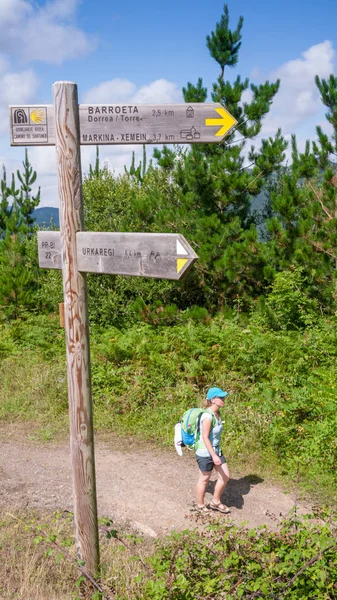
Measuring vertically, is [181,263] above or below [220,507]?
above

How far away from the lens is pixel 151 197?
43.1 ft

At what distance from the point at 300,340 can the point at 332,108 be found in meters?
4.57

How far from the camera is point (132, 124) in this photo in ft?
12.7

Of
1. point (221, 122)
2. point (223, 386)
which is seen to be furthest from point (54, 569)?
point (223, 386)

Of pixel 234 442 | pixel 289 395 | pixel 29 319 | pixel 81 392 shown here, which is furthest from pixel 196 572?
pixel 29 319

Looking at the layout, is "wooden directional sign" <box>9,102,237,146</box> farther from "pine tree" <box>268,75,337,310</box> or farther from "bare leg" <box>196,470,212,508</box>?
"pine tree" <box>268,75,337,310</box>

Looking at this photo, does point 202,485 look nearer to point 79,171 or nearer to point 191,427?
point 191,427

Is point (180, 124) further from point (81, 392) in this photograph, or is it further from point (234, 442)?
point (234, 442)

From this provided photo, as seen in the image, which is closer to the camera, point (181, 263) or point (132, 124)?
point (181, 263)

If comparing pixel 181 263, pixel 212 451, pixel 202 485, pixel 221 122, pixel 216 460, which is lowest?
pixel 202 485

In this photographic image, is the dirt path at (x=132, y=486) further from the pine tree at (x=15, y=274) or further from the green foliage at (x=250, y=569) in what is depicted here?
the pine tree at (x=15, y=274)

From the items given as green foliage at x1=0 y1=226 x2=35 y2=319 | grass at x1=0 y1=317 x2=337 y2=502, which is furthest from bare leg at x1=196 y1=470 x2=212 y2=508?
green foliage at x1=0 y1=226 x2=35 y2=319

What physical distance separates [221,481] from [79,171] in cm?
381

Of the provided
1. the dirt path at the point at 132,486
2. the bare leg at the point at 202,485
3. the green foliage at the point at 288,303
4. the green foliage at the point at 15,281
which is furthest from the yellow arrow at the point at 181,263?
the green foliage at the point at 15,281
